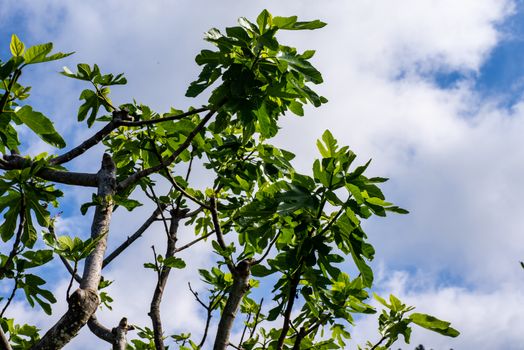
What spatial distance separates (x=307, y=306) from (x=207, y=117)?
1401mm

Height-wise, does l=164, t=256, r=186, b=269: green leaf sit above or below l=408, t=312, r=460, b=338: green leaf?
above

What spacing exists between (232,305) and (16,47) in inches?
76.7

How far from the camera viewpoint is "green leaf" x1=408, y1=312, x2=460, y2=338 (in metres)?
3.76

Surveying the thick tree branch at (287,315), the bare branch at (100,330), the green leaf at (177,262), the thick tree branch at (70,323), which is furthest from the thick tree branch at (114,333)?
the thick tree branch at (287,315)

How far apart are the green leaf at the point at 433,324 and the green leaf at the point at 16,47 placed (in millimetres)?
2774

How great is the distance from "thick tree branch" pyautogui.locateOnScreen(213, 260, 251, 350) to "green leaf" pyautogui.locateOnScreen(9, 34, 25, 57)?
177 centimetres

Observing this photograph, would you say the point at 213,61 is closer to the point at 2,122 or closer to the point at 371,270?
the point at 2,122

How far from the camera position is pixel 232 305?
3898 mm

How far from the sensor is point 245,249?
4875 mm

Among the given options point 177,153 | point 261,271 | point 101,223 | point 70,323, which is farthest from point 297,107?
point 70,323

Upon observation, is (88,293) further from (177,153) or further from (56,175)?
(177,153)

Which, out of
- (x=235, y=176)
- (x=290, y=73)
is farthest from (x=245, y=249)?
(x=290, y=73)

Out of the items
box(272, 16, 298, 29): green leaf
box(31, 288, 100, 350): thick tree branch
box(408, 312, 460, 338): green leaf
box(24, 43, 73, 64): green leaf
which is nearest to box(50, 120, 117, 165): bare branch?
box(24, 43, 73, 64): green leaf

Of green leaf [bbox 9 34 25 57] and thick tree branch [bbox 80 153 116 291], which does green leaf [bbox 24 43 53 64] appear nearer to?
green leaf [bbox 9 34 25 57]
